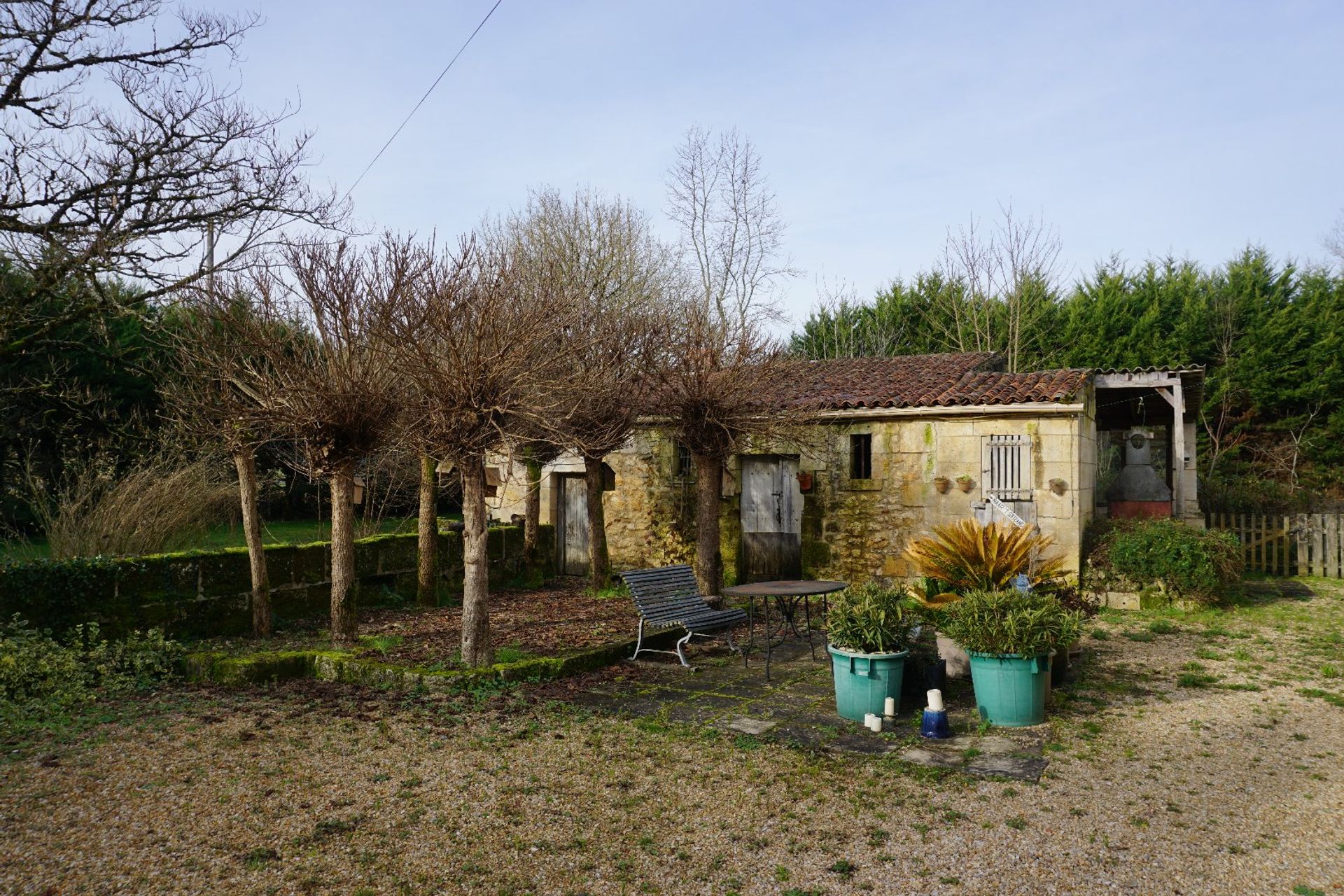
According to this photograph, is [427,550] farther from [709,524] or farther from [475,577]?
[475,577]

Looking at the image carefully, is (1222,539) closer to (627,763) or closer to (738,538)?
(738,538)

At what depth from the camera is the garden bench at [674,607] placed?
7957 millimetres

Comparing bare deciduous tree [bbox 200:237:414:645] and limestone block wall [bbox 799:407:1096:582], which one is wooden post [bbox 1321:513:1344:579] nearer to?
limestone block wall [bbox 799:407:1096:582]

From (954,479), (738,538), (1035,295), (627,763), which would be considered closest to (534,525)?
(738,538)

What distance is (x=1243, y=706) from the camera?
6625 mm

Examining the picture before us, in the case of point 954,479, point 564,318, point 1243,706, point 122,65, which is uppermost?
point 122,65

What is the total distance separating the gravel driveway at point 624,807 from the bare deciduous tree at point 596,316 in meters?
2.98

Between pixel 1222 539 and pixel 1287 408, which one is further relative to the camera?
pixel 1287 408

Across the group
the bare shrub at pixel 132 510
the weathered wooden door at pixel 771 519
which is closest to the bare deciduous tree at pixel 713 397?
the weathered wooden door at pixel 771 519

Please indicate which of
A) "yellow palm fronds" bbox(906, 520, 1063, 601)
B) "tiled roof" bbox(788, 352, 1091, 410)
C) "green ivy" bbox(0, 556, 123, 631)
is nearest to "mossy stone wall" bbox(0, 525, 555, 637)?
"green ivy" bbox(0, 556, 123, 631)

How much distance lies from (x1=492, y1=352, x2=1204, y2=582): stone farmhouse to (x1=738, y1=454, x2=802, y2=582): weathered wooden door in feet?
0.06

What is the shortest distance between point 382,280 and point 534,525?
716 centimetres

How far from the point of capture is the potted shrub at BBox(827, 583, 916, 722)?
605cm

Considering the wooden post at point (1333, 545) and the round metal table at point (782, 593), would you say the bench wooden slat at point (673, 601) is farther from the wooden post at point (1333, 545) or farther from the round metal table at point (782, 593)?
the wooden post at point (1333, 545)
